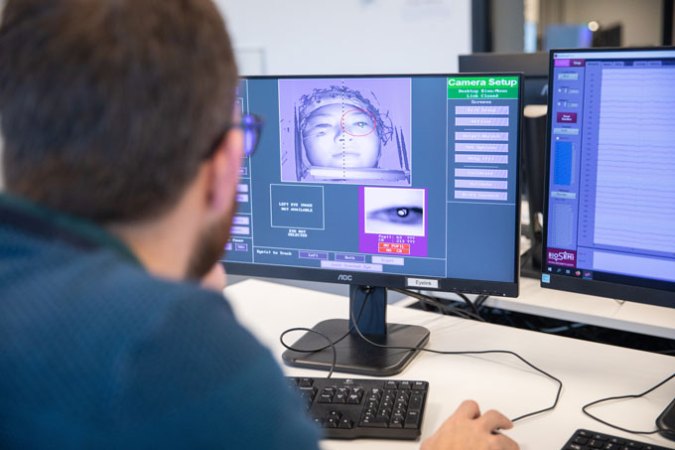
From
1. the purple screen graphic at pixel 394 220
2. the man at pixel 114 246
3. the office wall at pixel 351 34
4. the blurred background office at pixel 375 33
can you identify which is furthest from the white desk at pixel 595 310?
the office wall at pixel 351 34

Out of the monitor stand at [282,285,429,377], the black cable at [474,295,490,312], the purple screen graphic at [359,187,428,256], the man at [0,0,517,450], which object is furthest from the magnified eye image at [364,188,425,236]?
the man at [0,0,517,450]

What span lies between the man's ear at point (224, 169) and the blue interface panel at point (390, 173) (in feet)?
1.94

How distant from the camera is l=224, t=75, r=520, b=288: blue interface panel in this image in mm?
1294

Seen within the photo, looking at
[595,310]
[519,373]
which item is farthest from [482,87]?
[595,310]

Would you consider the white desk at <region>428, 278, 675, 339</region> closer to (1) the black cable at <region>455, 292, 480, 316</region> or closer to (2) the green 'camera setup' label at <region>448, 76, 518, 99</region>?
(1) the black cable at <region>455, 292, 480, 316</region>

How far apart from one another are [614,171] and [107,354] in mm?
845

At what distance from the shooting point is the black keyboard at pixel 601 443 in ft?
3.49

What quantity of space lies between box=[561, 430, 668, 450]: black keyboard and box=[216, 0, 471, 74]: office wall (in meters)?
2.49

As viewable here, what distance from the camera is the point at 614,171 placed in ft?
3.91

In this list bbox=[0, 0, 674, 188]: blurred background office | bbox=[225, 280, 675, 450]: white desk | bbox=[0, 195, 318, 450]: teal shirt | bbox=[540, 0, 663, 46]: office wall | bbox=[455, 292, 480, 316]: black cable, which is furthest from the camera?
bbox=[540, 0, 663, 46]: office wall

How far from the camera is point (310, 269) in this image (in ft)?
4.72

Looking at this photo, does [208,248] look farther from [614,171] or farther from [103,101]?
[614,171]

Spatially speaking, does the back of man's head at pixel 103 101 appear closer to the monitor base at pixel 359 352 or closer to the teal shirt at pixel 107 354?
the teal shirt at pixel 107 354

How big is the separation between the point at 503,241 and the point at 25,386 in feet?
2.84
